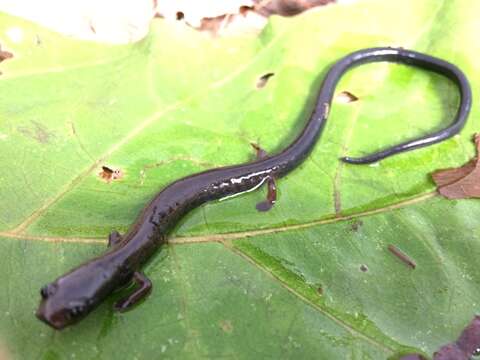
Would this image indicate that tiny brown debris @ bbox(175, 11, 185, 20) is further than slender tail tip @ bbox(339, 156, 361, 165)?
Yes

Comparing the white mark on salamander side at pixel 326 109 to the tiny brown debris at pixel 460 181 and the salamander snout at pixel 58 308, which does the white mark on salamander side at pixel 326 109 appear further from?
the salamander snout at pixel 58 308

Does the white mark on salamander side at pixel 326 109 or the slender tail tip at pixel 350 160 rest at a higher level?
the white mark on salamander side at pixel 326 109

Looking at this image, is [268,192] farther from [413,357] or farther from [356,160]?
[413,357]

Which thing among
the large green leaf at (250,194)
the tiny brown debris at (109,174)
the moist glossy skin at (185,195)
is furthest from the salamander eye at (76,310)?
the tiny brown debris at (109,174)

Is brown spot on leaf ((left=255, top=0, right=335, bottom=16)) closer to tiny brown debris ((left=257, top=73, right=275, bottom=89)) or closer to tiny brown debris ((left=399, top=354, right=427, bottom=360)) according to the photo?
tiny brown debris ((left=257, top=73, right=275, bottom=89))

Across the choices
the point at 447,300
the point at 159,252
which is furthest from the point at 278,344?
the point at 447,300

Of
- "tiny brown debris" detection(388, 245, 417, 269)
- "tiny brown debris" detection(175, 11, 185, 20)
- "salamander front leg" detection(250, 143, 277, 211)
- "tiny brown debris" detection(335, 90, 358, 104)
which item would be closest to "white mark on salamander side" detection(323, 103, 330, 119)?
"tiny brown debris" detection(335, 90, 358, 104)

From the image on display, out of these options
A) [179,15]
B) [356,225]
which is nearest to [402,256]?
[356,225]
